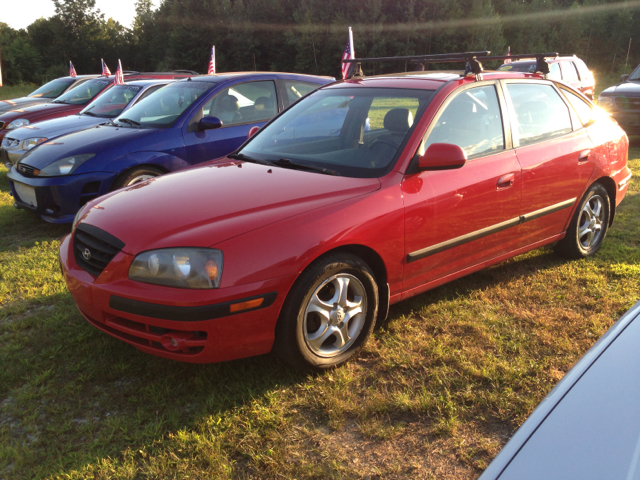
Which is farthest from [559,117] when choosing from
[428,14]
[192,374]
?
[428,14]

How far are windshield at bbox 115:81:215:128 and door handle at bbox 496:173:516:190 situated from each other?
3729 mm

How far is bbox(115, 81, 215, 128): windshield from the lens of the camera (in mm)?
5871

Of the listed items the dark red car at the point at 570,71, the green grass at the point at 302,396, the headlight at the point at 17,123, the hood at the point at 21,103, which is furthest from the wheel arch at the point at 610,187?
the hood at the point at 21,103

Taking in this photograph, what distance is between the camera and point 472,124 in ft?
11.5

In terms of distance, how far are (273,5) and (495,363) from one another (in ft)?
173

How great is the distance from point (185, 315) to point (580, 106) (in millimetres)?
3710

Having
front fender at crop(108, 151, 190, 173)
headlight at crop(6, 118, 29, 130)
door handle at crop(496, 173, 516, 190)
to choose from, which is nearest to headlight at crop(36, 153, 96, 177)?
front fender at crop(108, 151, 190, 173)

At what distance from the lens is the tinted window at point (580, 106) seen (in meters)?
4.28

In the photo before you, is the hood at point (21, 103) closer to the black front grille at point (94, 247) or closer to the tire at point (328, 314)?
the black front grille at point (94, 247)

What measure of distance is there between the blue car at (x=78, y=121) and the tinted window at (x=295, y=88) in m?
2.31

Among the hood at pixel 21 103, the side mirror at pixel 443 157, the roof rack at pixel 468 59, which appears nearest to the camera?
the side mirror at pixel 443 157

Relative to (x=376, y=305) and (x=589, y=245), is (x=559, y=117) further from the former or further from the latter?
(x=376, y=305)

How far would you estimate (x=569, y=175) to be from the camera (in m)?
4.01

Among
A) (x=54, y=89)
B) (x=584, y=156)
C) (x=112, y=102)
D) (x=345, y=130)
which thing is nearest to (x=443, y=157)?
(x=345, y=130)
